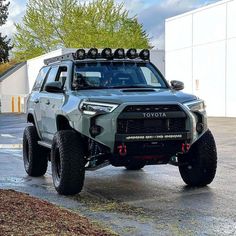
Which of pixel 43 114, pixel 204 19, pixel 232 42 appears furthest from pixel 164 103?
pixel 204 19

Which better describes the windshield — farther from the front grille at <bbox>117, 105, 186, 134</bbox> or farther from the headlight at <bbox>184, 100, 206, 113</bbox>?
the front grille at <bbox>117, 105, 186, 134</bbox>

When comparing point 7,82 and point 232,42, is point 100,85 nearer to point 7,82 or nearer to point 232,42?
point 232,42

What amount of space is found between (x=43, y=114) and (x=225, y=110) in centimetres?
2276

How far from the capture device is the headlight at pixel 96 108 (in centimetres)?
757

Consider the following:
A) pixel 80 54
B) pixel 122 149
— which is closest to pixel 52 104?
pixel 80 54

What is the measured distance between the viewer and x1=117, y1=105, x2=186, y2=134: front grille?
7.61m

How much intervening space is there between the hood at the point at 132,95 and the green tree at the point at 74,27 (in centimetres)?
5245

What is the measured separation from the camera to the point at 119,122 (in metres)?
7.57

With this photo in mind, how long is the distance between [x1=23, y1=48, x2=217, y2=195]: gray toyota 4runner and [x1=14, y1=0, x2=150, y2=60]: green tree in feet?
169

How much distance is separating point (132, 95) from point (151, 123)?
1.68 ft

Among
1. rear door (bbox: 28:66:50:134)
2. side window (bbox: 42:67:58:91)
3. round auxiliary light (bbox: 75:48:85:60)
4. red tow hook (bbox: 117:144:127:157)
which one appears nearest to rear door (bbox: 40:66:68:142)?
side window (bbox: 42:67:58:91)

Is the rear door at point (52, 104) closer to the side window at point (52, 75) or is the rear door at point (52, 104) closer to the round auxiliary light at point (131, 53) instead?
the side window at point (52, 75)

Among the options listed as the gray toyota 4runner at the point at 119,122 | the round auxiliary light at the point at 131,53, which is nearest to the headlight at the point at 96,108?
the gray toyota 4runner at the point at 119,122

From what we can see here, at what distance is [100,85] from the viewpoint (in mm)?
8711
